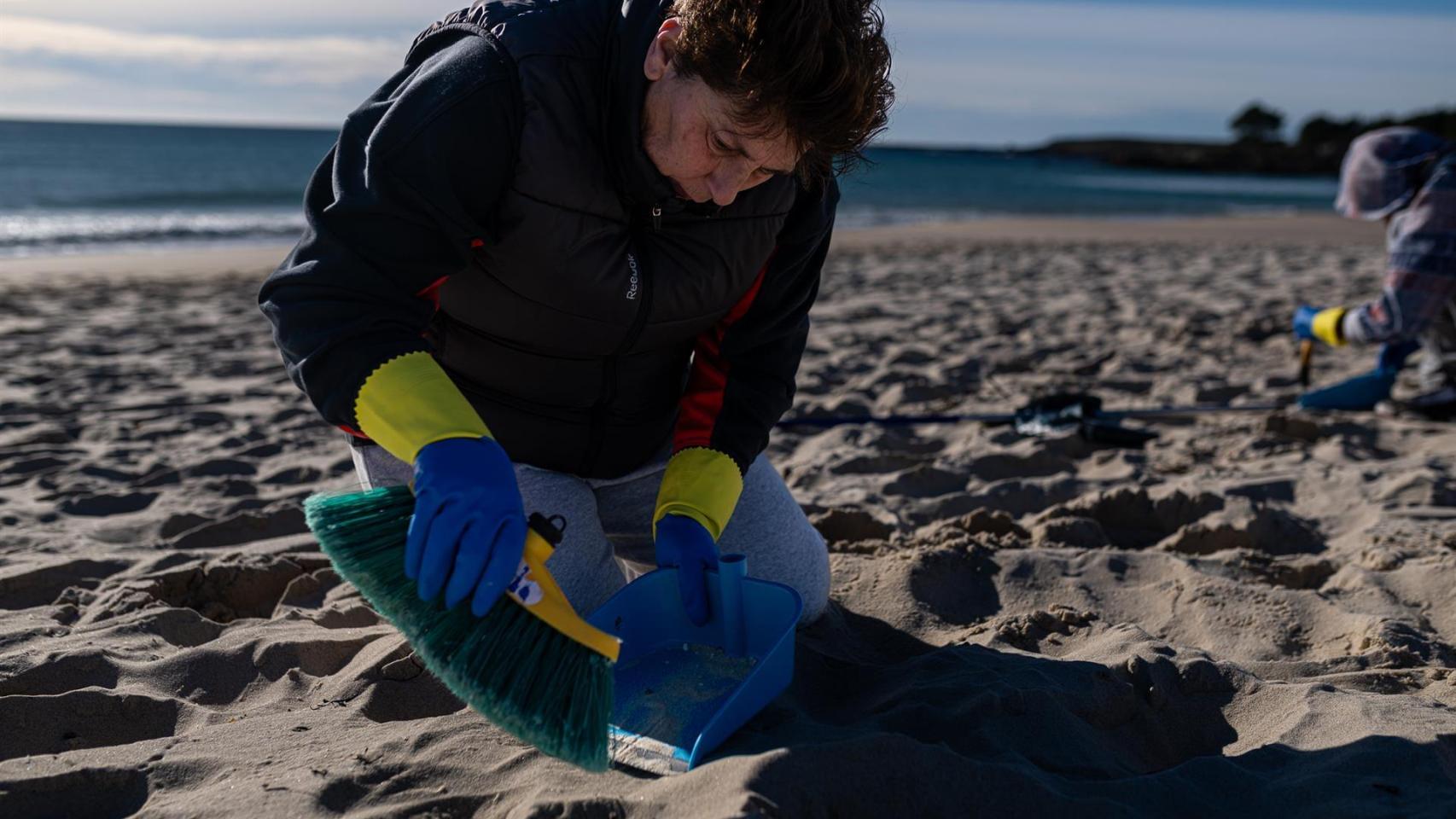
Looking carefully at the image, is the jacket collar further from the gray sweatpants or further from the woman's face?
the gray sweatpants

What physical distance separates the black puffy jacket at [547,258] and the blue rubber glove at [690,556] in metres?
0.21

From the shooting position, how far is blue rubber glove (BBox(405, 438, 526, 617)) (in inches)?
57.2

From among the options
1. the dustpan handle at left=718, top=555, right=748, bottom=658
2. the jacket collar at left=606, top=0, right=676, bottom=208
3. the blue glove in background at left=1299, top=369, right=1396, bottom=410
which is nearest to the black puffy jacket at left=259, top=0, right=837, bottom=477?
the jacket collar at left=606, top=0, right=676, bottom=208

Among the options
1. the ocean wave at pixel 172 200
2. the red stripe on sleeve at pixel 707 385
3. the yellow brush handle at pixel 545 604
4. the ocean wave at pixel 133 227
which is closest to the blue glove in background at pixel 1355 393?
the red stripe on sleeve at pixel 707 385

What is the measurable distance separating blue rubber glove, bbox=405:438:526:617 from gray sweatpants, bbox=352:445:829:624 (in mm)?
581

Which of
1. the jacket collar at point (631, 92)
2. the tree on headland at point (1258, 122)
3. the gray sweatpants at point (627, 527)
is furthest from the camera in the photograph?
the tree on headland at point (1258, 122)

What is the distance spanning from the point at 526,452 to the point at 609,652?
0.74 m

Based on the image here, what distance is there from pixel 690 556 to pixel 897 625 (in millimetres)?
544

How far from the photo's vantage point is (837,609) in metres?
2.32

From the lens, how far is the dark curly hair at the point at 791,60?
152cm

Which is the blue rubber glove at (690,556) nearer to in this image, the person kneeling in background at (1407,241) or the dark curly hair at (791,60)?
the dark curly hair at (791,60)

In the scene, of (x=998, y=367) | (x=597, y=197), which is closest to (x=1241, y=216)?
(x=998, y=367)

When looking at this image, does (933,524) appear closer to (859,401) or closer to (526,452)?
(526,452)

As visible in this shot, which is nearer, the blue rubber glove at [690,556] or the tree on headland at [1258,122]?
the blue rubber glove at [690,556]
